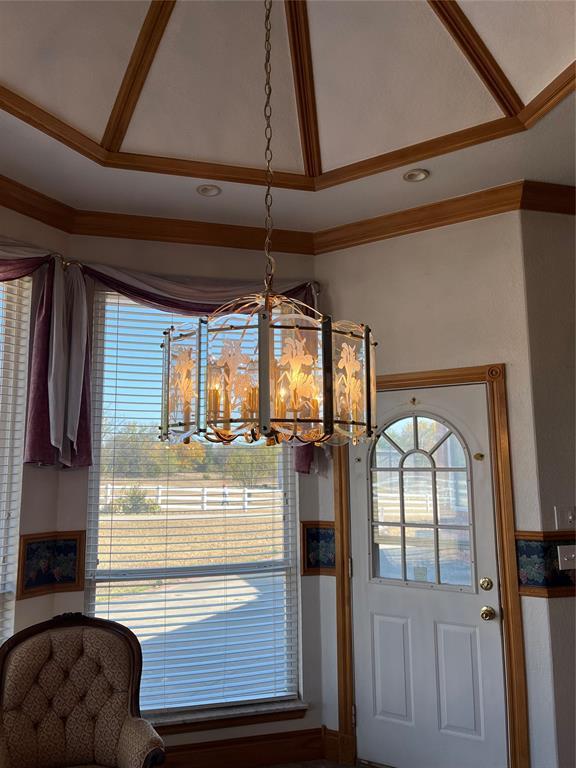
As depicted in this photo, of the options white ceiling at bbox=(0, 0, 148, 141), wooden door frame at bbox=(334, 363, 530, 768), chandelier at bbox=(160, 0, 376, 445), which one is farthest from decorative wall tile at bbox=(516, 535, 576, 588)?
white ceiling at bbox=(0, 0, 148, 141)

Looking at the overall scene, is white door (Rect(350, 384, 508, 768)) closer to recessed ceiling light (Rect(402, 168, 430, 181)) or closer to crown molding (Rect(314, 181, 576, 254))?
crown molding (Rect(314, 181, 576, 254))

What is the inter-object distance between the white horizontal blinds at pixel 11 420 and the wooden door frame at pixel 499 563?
167 centimetres

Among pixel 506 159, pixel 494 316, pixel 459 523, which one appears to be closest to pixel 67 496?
pixel 459 523

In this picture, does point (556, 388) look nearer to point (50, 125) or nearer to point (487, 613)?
point (487, 613)

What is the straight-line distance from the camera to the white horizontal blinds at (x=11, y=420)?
9.78 feet

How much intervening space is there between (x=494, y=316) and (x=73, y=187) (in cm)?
225

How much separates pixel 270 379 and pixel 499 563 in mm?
1935

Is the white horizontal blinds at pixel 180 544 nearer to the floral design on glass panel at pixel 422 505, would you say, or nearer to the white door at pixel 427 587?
the white door at pixel 427 587

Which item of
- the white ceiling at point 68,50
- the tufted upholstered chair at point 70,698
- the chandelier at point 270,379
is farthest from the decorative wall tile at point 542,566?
the white ceiling at point 68,50

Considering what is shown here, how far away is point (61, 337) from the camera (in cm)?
312

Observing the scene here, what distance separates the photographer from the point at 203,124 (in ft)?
9.45

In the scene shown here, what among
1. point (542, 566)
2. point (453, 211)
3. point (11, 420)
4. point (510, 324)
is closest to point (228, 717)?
point (542, 566)

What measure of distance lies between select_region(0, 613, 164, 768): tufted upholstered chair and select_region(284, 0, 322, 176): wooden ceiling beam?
94.2 inches

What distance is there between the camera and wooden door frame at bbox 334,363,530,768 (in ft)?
9.52
